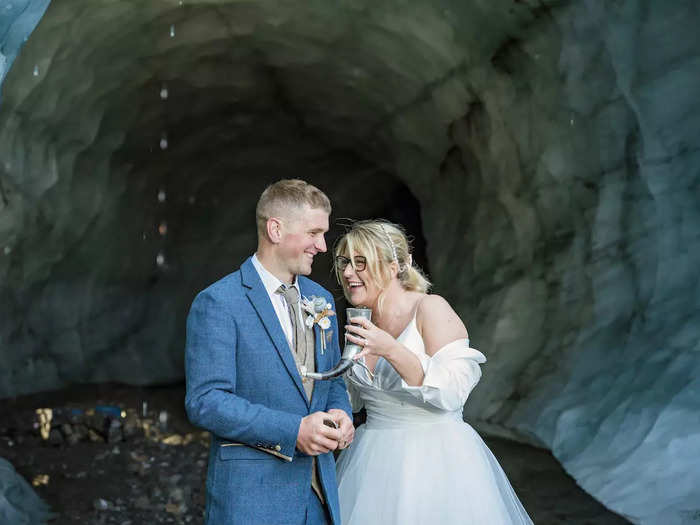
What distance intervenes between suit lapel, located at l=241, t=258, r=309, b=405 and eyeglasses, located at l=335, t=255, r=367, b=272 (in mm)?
661

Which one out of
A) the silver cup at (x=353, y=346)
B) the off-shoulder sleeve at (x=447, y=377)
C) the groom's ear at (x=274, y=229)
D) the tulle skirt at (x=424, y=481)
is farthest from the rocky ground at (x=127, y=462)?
the groom's ear at (x=274, y=229)

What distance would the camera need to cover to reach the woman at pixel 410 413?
303cm

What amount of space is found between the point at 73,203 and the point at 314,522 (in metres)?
5.98

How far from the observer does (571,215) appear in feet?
20.9

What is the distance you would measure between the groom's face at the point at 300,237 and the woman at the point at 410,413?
0.40 m

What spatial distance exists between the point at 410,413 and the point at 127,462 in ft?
15.9

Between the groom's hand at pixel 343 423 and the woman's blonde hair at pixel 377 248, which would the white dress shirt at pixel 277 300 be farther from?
the woman's blonde hair at pixel 377 248

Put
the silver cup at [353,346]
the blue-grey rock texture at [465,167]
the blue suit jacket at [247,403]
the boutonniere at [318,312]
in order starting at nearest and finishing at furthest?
1. the blue suit jacket at [247,403]
2. the silver cup at [353,346]
3. the boutonniere at [318,312]
4. the blue-grey rock texture at [465,167]

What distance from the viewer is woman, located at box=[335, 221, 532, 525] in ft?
9.95

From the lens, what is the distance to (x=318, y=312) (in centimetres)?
269

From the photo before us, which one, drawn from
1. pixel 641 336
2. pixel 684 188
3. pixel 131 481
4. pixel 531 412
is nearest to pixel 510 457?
pixel 531 412

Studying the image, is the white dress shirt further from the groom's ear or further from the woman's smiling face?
the woman's smiling face

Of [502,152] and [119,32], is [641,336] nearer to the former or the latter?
[502,152]

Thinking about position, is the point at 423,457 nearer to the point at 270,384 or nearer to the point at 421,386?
the point at 421,386
